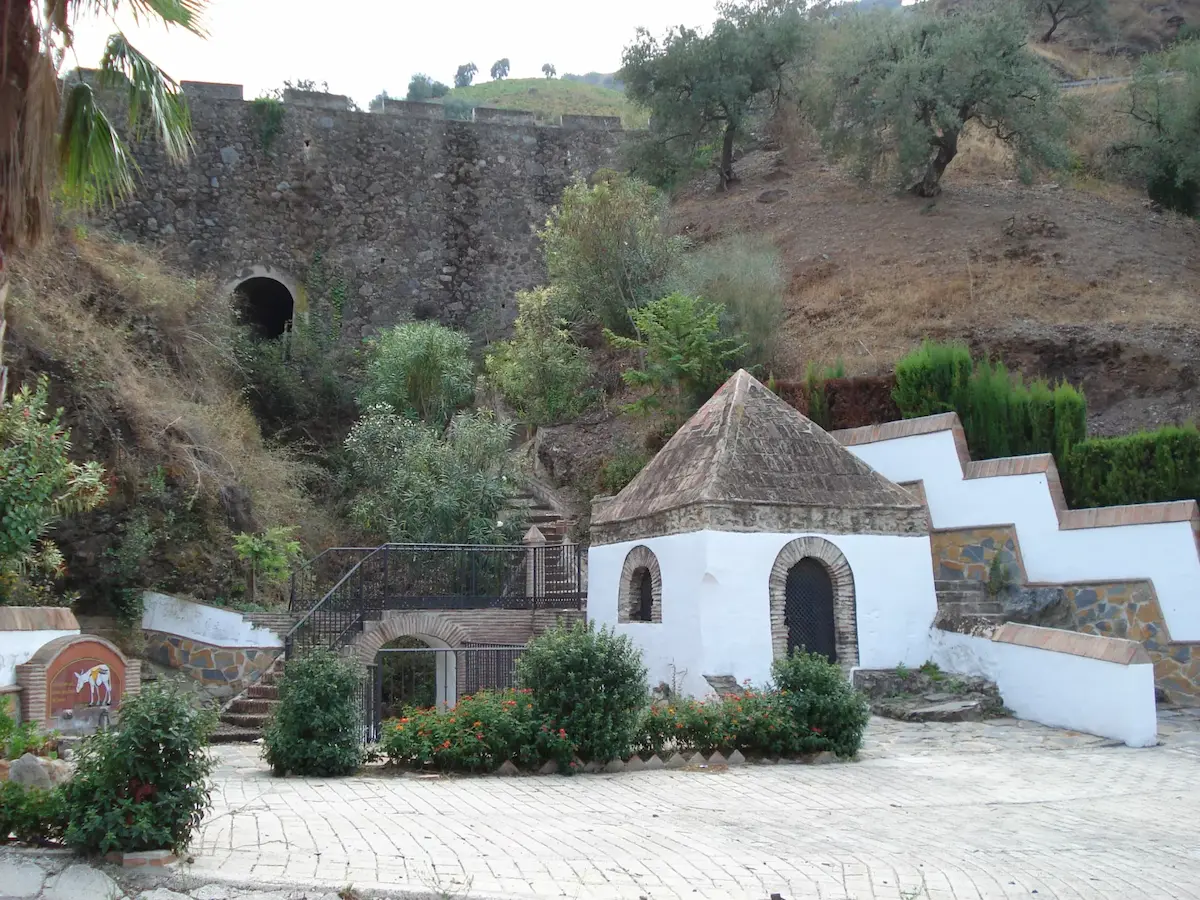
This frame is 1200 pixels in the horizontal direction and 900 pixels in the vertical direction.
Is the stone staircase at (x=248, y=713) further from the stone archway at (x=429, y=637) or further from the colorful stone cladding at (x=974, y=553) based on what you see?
the colorful stone cladding at (x=974, y=553)

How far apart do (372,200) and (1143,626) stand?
2076 cm

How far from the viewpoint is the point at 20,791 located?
269 inches

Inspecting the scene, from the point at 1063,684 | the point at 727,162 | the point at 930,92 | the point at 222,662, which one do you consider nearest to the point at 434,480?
the point at 222,662

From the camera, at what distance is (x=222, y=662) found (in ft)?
53.9

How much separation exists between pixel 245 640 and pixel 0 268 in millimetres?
10614

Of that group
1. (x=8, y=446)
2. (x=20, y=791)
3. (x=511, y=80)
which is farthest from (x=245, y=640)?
(x=511, y=80)

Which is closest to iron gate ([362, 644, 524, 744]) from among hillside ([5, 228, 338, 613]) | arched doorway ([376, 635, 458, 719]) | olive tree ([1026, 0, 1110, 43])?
arched doorway ([376, 635, 458, 719])

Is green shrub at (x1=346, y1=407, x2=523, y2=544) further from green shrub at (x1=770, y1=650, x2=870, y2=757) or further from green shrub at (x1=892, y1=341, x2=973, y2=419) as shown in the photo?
green shrub at (x1=770, y1=650, x2=870, y2=757)

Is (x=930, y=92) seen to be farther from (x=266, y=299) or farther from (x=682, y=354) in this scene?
(x=266, y=299)

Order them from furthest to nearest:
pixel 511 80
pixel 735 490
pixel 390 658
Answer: pixel 511 80 < pixel 390 658 < pixel 735 490

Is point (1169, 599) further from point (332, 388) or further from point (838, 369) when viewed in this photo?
point (332, 388)

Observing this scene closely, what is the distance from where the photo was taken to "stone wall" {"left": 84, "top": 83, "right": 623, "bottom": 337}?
27219 mm

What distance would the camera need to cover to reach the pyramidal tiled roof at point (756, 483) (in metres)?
15.1

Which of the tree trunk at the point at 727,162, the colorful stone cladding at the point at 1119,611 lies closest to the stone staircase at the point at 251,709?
the colorful stone cladding at the point at 1119,611
